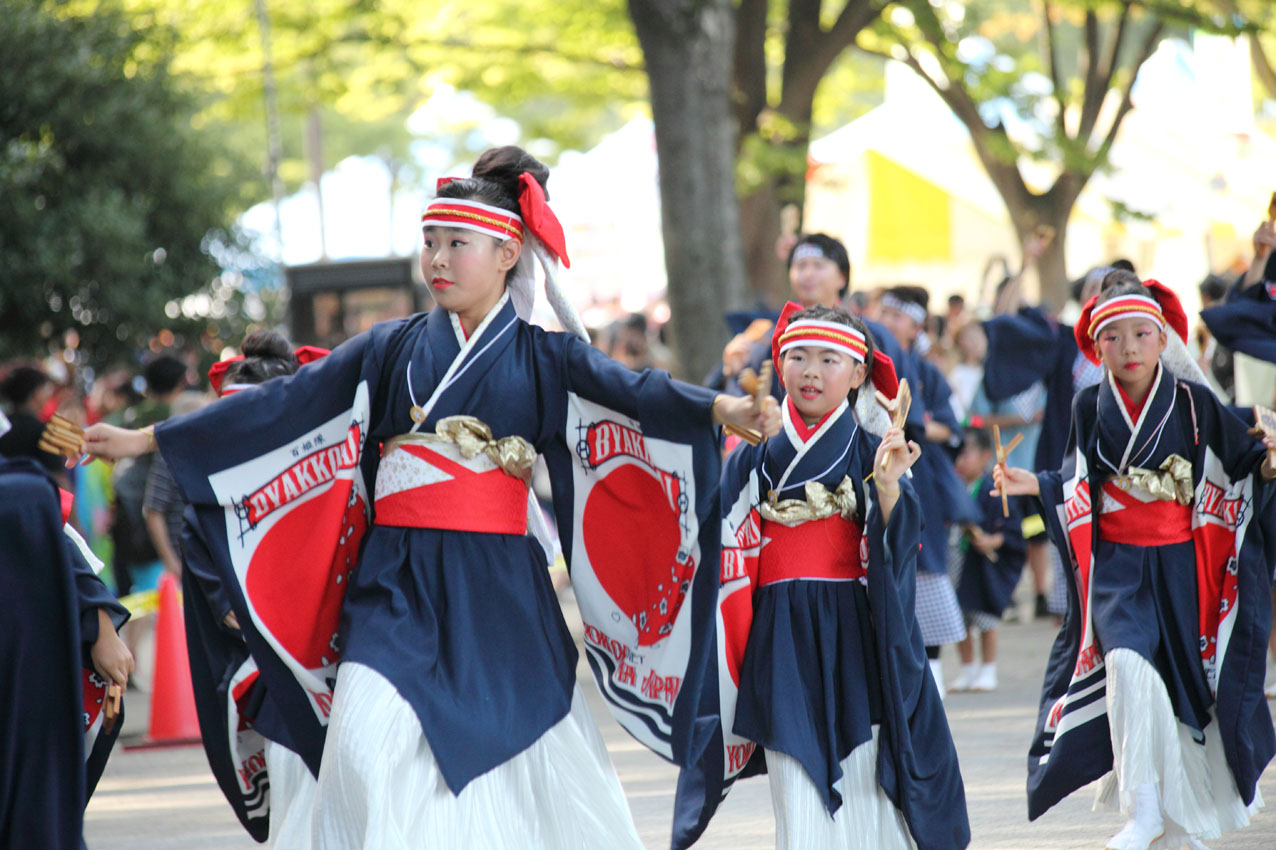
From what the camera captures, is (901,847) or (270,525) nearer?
(270,525)

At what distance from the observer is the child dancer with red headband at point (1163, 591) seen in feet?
15.4

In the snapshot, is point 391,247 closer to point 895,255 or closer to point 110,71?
point 895,255

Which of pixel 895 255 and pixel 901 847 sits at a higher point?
pixel 895 255

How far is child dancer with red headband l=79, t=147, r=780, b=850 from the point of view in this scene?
3.62 meters

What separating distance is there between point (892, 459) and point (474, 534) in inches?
47.9

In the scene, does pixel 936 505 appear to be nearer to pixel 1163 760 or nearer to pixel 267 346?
pixel 1163 760

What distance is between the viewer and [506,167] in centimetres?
405

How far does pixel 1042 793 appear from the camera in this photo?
15.7ft

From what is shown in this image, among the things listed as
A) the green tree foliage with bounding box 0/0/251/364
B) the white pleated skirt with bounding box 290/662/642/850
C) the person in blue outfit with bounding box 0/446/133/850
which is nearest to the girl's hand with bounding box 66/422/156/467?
the person in blue outfit with bounding box 0/446/133/850

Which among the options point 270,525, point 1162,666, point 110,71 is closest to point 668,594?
point 270,525

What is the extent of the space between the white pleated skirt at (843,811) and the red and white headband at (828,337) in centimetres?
110

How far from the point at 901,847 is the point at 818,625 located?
67 centimetres

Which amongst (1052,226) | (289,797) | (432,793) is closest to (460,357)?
(432,793)

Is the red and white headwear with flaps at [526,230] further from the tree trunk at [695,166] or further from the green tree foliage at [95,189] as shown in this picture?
the green tree foliage at [95,189]
